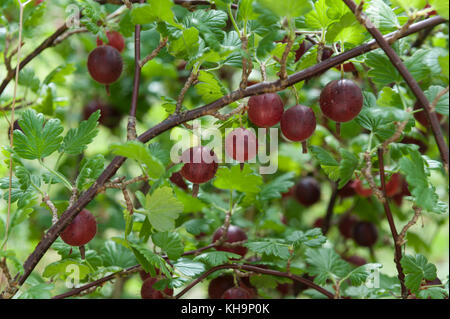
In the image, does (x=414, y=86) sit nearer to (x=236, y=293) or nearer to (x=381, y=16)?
(x=381, y=16)

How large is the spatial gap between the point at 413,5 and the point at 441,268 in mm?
1814

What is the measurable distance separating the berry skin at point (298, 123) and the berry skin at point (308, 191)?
68 cm

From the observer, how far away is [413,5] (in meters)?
0.66

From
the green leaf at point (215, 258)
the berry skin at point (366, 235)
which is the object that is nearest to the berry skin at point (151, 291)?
the green leaf at point (215, 258)

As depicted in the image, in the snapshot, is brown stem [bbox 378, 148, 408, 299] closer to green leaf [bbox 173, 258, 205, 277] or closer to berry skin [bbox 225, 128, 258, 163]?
berry skin [bbox 225, 128, 258, 163]

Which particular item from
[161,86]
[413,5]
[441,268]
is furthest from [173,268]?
[441,268]

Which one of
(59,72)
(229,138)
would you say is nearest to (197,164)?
(229,138)

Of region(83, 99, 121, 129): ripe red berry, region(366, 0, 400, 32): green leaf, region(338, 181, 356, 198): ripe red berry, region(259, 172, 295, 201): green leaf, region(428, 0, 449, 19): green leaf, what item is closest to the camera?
region(428, 0, 449, 19): green leaf

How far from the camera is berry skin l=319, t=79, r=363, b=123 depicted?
0.74 metres

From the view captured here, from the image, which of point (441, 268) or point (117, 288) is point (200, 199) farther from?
point (441, 268)

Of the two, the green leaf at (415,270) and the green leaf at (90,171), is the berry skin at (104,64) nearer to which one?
the green leaf at (90,171)

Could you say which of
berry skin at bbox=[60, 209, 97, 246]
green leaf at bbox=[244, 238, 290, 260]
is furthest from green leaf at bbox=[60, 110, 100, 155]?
green leaf at bbox=[244, 238, 290, 260]

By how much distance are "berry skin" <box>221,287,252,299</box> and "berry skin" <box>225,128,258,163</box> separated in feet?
0.92

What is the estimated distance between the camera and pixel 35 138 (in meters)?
0.76
